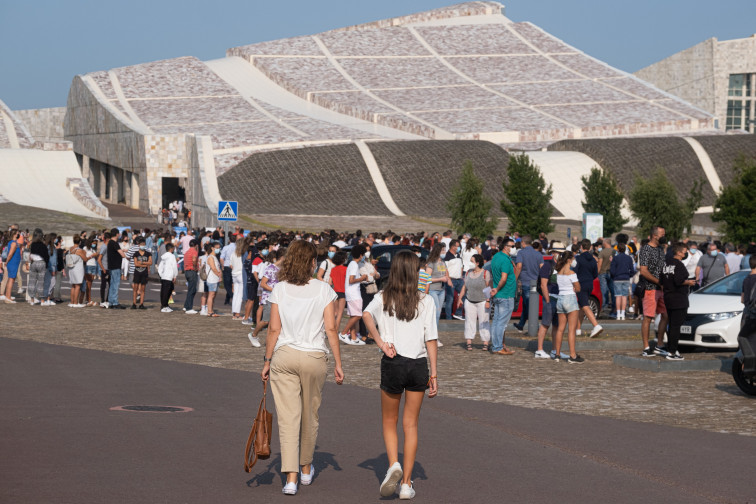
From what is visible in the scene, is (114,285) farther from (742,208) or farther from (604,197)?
(604,197)

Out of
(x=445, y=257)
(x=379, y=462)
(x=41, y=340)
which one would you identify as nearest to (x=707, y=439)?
(x=379, y=462)

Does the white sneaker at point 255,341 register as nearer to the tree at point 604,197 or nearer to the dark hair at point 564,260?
the dark hair at point 564,260

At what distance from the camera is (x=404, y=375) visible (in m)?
6.43

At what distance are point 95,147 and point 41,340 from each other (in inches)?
2018

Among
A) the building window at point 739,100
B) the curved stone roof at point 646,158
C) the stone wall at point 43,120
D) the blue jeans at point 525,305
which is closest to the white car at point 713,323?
the blue jeans at point 525,305

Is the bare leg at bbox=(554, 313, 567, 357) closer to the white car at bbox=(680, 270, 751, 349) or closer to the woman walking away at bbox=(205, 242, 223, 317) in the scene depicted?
the white car at bbox=(680, 270, 751, 349)

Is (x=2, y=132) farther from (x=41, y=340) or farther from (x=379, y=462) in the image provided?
(x=379, y=462)

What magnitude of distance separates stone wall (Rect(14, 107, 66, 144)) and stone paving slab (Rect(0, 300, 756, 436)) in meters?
62.2

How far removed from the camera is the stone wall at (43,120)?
76.4 metres

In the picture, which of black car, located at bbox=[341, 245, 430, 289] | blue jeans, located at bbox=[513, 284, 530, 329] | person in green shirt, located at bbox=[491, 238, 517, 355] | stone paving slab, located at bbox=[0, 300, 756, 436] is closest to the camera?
stone paving slab, located at bbox=[0, 300, 756, 436]

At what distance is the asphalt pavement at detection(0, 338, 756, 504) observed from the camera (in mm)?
6211

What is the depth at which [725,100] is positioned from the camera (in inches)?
3369

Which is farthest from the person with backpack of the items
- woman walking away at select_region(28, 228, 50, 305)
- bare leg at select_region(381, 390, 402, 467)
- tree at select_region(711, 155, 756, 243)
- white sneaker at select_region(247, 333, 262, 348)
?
tree at select_region(711, 155, 756, 243)

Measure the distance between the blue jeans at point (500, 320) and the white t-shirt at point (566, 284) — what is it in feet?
3.30
